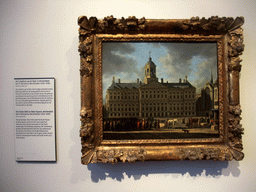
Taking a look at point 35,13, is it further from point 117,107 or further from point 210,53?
point 210,53

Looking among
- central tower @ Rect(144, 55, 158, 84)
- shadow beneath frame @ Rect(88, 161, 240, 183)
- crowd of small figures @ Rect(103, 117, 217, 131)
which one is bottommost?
shadow beneath frame @ Rect(88, 161, 240, 183)

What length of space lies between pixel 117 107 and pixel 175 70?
3.19 feet

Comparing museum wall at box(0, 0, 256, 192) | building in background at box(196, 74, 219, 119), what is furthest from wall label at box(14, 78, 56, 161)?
building in background at box(196, 74, 219, 119)

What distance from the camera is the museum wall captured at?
2227mm

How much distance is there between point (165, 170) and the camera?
2.25 metres

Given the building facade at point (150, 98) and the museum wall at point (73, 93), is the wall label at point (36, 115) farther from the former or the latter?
the building facade at point (150, 98)

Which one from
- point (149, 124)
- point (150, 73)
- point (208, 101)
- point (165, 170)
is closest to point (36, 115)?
point (149, 124)

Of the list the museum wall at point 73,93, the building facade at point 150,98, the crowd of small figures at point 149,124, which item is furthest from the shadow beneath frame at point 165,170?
the building facade at point 150,98

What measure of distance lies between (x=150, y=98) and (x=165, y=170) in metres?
1.10

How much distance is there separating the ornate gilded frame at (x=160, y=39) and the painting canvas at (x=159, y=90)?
84mm

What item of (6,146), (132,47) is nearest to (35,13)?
(132,47)

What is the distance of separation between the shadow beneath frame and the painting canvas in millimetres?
440

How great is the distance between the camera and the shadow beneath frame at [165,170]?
223cm

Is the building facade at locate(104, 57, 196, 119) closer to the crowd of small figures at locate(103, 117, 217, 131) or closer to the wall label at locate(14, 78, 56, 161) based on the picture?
the crowd of small figures at locate(103, 117, 217, 131)
